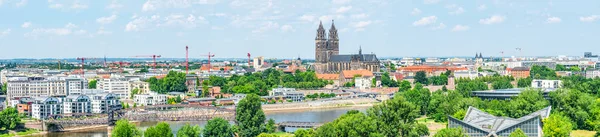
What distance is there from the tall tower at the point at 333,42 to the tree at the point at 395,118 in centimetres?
7495

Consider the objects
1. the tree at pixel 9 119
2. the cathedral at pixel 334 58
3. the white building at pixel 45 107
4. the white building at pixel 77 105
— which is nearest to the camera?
the tree at pixel 9 119

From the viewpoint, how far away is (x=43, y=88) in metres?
80.5

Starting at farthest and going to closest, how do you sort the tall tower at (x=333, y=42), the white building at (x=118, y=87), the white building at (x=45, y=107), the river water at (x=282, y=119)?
the tall tower at (x=333, y=42)
the white building at (x=118, y=87)
the white building at (x=45, y=107)
the river water at (x=282, y=119)

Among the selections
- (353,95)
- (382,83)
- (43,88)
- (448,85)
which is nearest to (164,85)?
(43,88)

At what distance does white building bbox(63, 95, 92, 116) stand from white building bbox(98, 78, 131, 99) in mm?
23713

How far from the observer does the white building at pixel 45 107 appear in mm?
57062

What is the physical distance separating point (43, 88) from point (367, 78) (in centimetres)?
3799

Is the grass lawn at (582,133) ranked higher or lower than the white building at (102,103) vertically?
lower

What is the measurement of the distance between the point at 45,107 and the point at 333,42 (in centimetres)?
6065

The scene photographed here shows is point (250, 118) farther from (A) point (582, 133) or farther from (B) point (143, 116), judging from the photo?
(A) point (582, 133)

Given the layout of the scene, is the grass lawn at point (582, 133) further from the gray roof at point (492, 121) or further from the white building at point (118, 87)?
the white building at point (118, 87)

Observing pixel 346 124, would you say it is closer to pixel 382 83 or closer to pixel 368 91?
pixel 368 91

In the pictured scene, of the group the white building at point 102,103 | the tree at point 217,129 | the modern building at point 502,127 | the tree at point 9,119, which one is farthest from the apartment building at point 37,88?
the modern building at point 502,127

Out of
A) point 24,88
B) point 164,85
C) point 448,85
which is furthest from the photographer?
point 448,85
